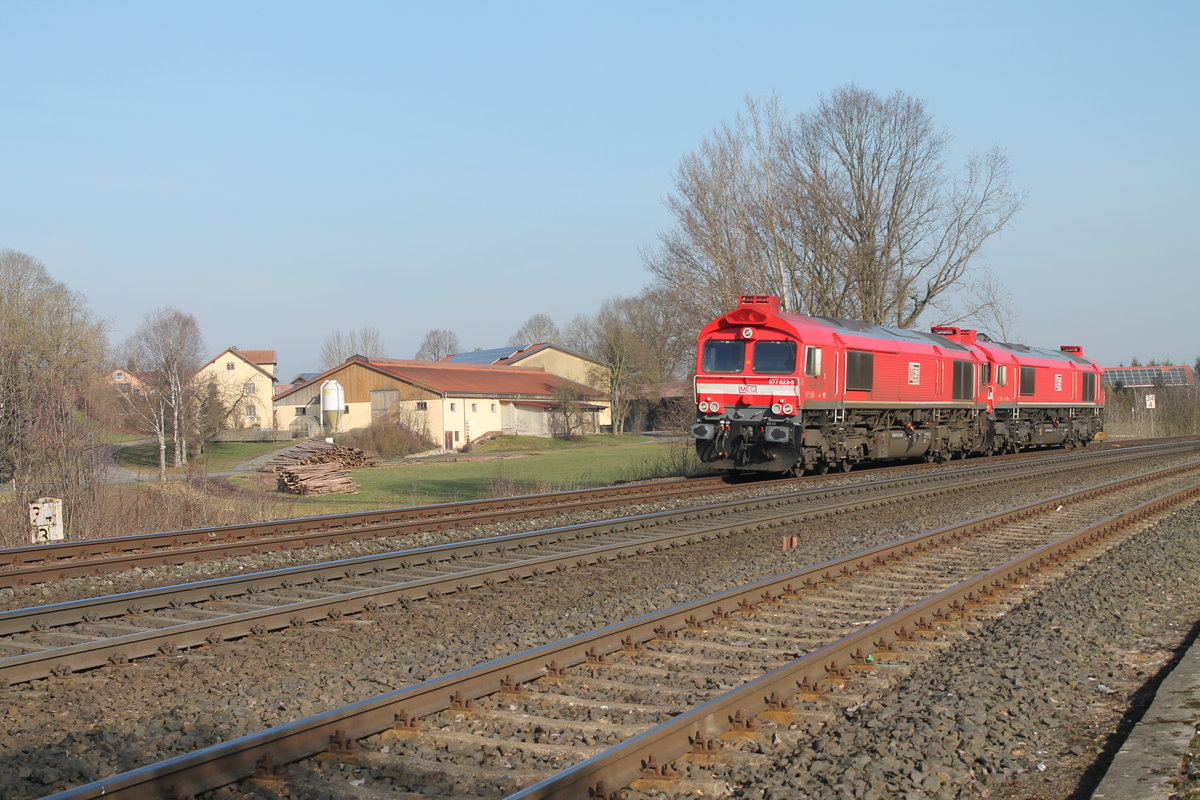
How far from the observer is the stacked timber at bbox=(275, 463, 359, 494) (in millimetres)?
29250

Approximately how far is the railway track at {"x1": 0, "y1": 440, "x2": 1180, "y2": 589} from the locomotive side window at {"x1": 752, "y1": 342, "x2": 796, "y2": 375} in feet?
→ 9.12

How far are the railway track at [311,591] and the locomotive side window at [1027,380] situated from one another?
1776 cm

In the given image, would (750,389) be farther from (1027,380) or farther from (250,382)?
(250,382)

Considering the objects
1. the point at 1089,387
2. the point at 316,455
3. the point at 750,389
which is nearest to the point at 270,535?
the point at 750,389

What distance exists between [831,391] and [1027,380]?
43.4ft

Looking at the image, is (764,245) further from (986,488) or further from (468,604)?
(468,604)

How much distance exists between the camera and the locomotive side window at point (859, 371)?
21.3 meters

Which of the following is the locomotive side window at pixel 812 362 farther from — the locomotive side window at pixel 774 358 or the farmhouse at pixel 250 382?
the farmhouse at pixel 250 382

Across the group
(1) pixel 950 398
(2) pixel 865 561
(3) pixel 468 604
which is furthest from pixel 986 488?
(3) pixel 468 604

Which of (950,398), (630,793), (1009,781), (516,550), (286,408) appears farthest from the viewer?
(286,408)

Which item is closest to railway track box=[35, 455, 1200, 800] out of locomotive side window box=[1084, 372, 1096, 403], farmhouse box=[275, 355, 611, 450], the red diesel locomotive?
the red diesel locomotive

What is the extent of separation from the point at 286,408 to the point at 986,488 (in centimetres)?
6301

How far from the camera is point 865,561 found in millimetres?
10609

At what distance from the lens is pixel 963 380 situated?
87.3 ft
